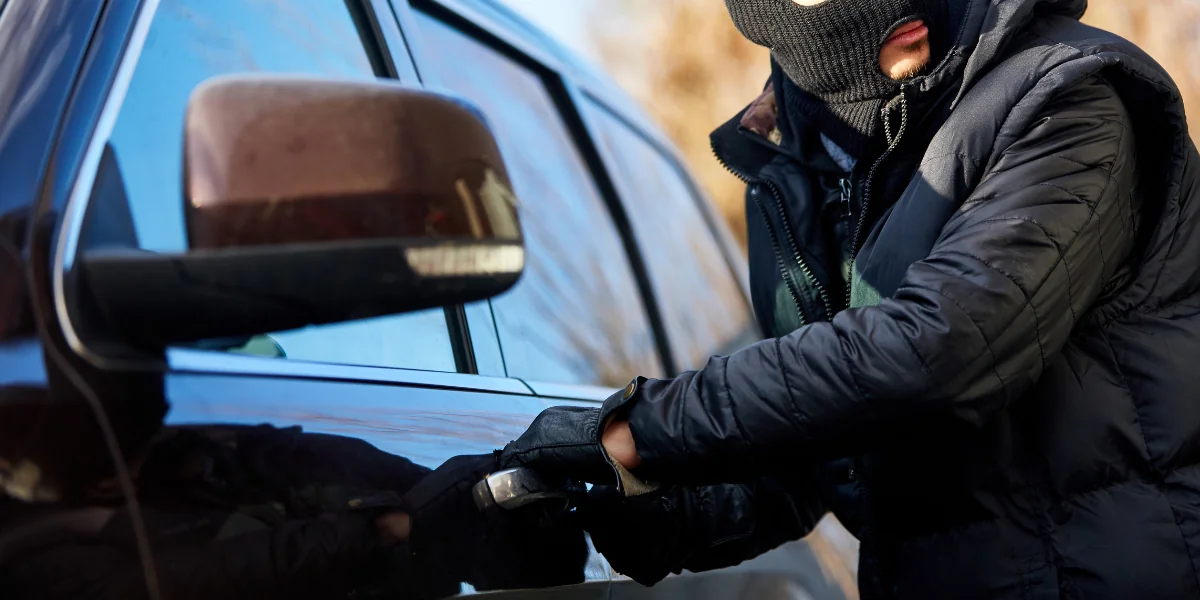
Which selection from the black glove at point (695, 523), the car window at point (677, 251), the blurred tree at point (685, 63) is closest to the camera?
the black glove at point (695, 523)

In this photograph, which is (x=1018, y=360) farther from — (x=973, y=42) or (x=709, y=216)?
(x=709, y=216)

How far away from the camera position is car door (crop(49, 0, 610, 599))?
942mm

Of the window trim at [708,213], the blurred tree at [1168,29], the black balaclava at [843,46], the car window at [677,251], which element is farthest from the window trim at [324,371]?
the blurred tree at [1168,29]

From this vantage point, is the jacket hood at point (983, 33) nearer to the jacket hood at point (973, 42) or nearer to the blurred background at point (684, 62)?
the jacket hood at point (973, 42)

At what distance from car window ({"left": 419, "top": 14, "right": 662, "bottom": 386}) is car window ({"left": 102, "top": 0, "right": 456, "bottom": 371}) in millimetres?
210

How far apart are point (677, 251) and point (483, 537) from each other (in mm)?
1728

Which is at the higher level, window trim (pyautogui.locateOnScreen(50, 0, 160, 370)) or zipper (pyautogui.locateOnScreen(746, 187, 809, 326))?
window trim (pyautogui.locateOnScreen(50, 0, 160, 370))

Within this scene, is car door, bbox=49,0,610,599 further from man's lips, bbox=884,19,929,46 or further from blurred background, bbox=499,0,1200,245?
blurred background, bbox=499,0,1200,245

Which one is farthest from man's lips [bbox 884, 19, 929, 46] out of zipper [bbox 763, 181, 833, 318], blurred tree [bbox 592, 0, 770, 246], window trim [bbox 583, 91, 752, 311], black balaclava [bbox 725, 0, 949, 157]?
blurred tree [bbox 592, 0, 770, 246]

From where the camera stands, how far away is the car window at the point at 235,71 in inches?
37.9

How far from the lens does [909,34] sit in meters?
1.73

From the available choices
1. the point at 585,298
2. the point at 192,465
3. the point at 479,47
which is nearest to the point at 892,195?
the point at 585,298

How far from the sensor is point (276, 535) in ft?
3.11

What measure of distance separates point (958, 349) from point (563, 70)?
57.8 inches
